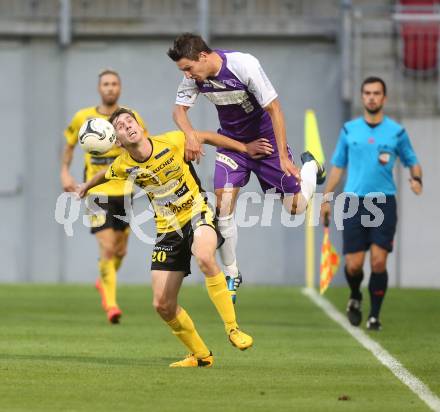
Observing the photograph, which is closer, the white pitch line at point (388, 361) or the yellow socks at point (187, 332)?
the white pitch line at point (388, 361)

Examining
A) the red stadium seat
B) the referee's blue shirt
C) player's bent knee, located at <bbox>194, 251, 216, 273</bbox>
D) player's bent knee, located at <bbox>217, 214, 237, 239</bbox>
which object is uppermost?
the red stadium seat

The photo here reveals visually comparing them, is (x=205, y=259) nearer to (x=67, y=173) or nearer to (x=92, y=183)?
(x=92, y=183)

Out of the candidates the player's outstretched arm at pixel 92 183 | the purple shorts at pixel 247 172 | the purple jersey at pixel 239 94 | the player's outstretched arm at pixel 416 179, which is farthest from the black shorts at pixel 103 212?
the player's outstretched arm at pixel 92 183

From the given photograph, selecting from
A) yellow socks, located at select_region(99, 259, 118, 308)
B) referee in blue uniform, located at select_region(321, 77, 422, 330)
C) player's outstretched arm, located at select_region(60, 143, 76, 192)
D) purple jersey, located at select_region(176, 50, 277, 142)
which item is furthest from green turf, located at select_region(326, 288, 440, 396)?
player's outstretched arm, located at select_region(60, 143, 76, 192)

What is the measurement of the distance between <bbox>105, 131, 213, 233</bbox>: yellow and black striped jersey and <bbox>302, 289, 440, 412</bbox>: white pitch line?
161 cm

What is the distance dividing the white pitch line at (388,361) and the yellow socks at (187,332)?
1.27 metres

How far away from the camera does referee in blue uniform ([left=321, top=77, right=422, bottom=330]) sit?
12.5 m

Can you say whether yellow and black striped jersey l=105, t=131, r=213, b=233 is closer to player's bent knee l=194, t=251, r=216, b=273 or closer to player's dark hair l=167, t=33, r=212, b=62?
player's bent knee l=194, t=251, r=216, b=273

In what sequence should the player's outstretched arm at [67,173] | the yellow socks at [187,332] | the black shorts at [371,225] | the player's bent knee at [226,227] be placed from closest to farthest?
the yellow socks at [187,332] → the player's bent knee at [226,227] → the black shorts at [371,225] → the player's outstretched arm at [67,173]

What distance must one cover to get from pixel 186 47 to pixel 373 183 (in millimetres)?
3433

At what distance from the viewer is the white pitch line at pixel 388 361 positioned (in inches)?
315

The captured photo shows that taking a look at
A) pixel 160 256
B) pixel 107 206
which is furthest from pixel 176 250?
pixel 107 206

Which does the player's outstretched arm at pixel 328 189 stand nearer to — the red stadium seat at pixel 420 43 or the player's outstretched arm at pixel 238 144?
the player's outstretched arm at pixel 238 144

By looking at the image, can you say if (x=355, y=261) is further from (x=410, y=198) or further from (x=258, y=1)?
(x=258, y=1)
